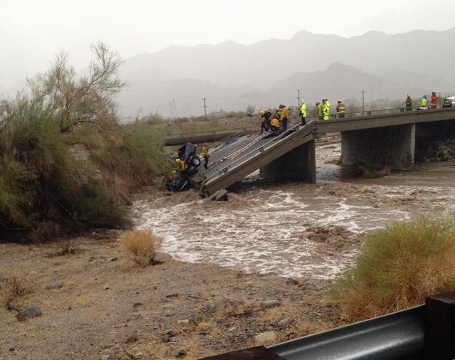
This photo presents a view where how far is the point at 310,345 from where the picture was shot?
9.45ft

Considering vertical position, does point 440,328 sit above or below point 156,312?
above

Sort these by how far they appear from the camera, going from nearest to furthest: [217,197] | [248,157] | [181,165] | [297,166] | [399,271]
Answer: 1. [399,271]
2. [217,197]
3. [248,157]
4. [181,165]
5. [297,166]

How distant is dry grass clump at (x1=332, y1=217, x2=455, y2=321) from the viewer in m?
5.30

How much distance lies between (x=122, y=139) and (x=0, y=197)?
699 cm

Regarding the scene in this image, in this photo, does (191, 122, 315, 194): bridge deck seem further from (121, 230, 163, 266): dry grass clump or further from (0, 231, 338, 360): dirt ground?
(0, 231, 338, 360): dirt ground

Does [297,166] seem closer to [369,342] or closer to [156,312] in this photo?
[156,312]

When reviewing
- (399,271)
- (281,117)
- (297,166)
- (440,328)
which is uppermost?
(281,117)

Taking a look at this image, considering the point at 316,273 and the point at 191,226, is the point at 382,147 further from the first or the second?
the point at 316,273

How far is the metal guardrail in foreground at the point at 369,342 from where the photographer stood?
2.84 meters

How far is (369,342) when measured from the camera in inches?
121

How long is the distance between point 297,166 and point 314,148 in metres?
2.10

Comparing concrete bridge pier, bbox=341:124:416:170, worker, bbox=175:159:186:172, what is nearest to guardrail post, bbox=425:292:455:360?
worker, bbox=175:159:186:172

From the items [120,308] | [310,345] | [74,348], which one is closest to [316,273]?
[120,308]

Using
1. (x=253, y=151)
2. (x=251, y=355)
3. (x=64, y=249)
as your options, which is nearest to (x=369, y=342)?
(x=251, y=355)
